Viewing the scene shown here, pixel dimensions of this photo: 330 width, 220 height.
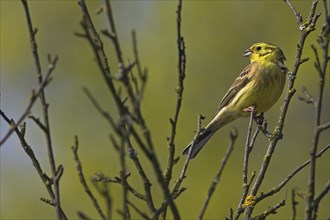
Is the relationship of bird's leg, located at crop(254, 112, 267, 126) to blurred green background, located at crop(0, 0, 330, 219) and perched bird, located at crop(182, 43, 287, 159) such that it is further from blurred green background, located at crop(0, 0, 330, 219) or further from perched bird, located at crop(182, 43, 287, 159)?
blurred green background, located at crop(0, 0, 330, 219)

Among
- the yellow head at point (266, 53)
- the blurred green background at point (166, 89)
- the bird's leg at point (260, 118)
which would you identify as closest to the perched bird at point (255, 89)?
the yellow head at point (266, 53)

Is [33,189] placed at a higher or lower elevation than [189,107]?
lower

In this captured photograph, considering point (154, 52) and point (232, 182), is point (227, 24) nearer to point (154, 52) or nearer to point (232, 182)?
point (154, 52)

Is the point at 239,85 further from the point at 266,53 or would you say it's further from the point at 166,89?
the point at 166,89

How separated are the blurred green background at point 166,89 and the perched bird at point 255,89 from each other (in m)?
3.68

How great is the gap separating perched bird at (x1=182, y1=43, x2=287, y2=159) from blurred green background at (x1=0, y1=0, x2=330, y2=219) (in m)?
3.68

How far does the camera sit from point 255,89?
5184mm

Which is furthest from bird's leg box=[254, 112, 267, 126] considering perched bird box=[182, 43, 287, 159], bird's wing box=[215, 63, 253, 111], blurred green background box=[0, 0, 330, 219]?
blurred green background box=[0, 0, 330, 219]

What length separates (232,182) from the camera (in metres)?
10.0

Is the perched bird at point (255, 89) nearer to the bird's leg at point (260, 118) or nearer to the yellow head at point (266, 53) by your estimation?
the yellow head at point (266, 53)

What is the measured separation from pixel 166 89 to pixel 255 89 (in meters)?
6.00

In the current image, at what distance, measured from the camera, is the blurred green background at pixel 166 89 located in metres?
10.1

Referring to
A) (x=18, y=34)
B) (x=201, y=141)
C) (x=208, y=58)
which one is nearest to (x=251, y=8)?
(x=208, y=58)

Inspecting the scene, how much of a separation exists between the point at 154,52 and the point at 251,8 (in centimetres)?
162
